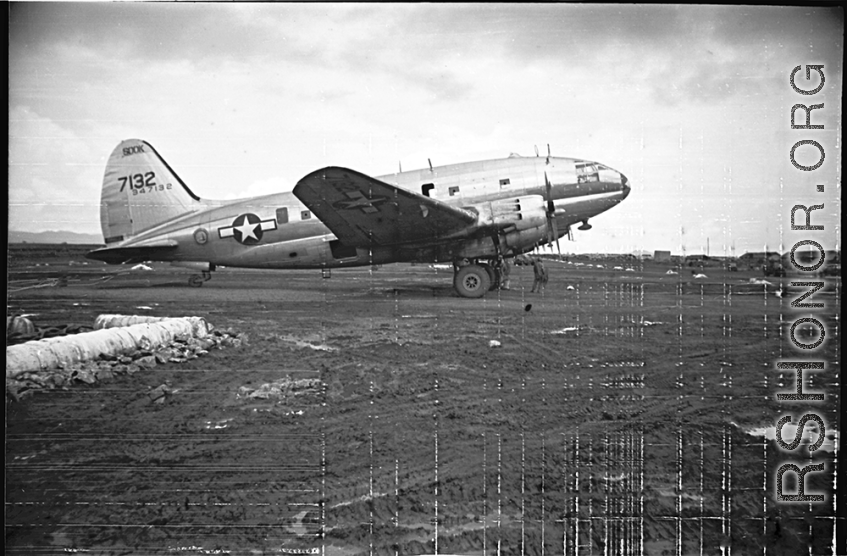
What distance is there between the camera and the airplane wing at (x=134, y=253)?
182 centimetres

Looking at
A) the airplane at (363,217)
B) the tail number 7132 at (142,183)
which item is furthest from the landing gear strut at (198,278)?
the tail number 7132 at (142,183)

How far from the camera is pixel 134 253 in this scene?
5.98ft

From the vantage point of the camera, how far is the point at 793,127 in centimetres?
186

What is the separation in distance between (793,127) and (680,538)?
4.62 feet

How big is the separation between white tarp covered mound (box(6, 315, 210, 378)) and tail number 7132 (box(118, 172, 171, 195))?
0.42 meters

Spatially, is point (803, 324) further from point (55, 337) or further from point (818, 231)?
point (55, 337)

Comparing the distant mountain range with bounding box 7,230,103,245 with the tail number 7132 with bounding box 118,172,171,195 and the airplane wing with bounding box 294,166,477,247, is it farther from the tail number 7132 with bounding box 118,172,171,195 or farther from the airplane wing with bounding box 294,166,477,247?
the airplane wing with bounding box 294,166,477,247

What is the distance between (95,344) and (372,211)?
101 centimetres

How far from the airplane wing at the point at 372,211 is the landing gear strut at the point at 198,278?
0.39 m

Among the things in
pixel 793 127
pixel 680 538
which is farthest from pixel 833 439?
pixel 793 127

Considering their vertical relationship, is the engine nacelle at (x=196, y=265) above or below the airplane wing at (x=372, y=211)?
below

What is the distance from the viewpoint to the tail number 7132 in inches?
69.4

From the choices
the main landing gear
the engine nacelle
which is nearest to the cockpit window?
the main landing gear

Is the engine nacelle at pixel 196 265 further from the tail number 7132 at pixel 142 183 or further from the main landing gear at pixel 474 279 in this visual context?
the main landing gear at pixel 474 279
